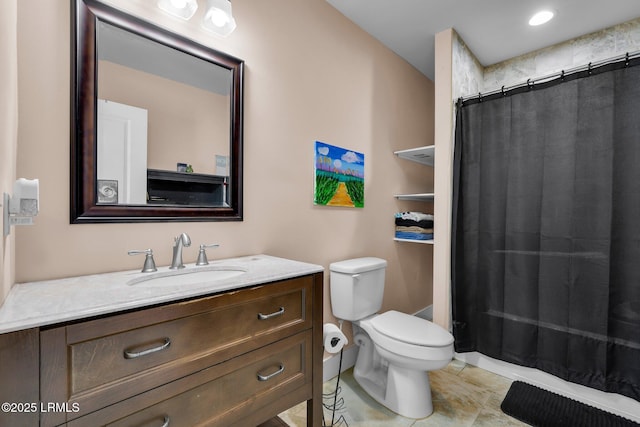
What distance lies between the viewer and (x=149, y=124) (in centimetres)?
131

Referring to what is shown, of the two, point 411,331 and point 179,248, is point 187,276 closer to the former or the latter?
point 179,248

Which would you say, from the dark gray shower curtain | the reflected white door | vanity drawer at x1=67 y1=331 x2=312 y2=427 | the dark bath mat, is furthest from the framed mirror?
the dark bath mat

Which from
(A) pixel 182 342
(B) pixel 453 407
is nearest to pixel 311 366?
(A) pixel 182 342

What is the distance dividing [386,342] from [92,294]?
1.40 meters

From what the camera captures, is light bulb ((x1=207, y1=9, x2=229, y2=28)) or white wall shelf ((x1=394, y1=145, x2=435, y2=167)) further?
white wall shelf ((x1=394, y1=145, x2=435, y2=167))

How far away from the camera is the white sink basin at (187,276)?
3.80 ft

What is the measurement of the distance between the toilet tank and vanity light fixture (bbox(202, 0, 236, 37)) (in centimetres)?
144

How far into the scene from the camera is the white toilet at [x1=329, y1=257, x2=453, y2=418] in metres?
1.59

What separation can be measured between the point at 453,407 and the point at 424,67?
277 centimetres

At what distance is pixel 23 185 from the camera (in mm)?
809

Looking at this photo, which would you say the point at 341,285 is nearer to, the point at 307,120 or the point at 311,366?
the point at 311,366

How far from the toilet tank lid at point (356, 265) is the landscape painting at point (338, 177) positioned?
40 cm

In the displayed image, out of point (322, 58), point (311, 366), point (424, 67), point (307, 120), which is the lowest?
point (311, 366)

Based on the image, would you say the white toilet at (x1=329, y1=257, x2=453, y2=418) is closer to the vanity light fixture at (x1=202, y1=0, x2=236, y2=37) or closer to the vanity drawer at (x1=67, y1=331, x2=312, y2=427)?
the vanity drawer at (x1=67, y1=331, x2=312, y2=427)
